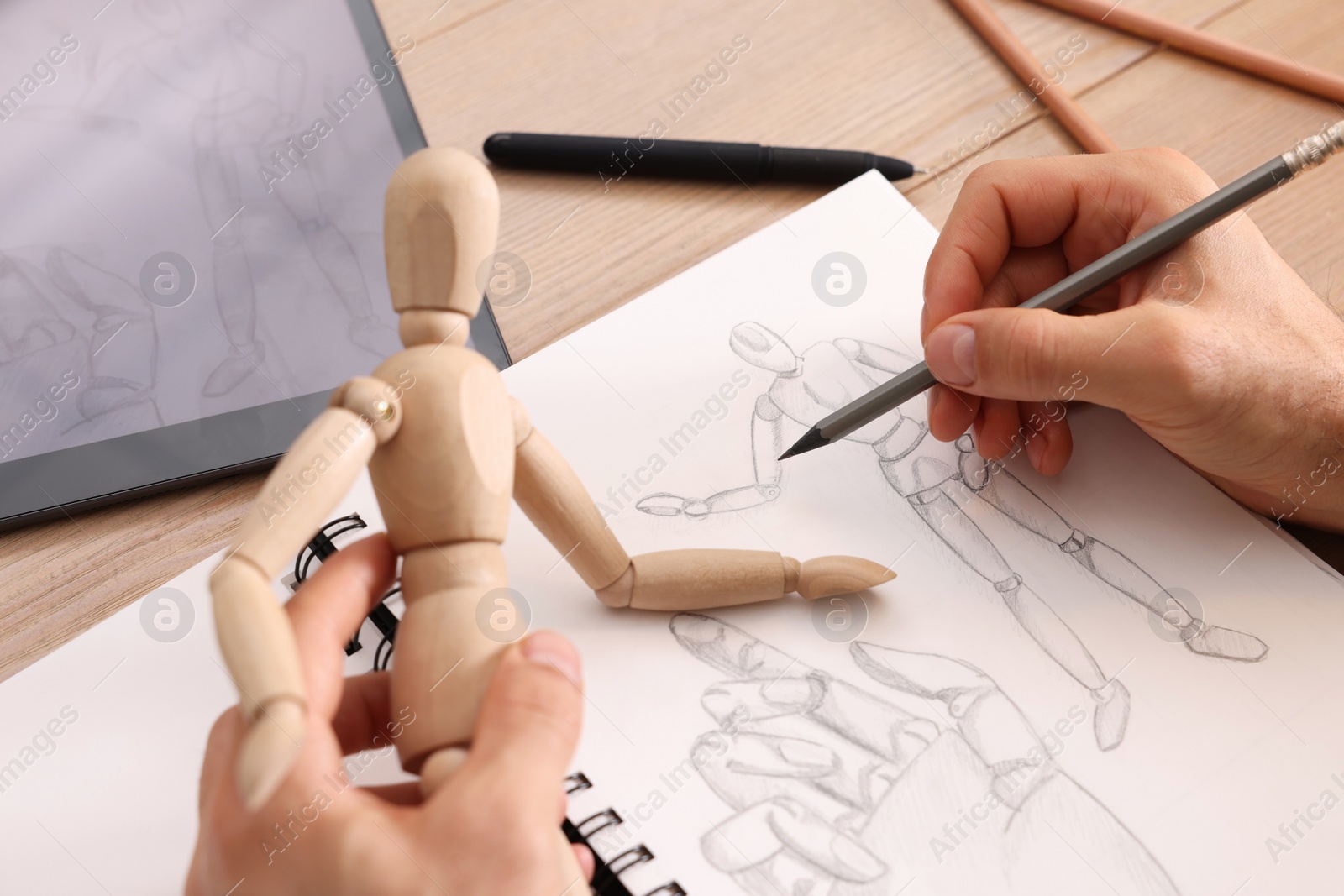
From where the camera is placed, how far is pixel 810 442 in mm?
639

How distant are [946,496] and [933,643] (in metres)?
0.12

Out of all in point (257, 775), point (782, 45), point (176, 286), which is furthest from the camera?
point (782, 45)

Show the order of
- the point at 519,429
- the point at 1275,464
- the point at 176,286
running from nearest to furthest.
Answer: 1. the point at 519,429
2. the point at 1275,464
3. the point at 176,286

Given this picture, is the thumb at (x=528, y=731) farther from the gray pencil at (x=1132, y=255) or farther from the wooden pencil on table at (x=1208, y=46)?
the wooden pencil on table at (x=1208, y=46)

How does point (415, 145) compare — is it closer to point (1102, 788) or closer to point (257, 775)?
point (257, 775)

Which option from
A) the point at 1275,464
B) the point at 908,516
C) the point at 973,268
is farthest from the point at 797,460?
the point at 1275,464

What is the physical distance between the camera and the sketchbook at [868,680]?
523 millimetres

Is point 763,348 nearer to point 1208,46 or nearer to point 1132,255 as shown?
point 1132,255

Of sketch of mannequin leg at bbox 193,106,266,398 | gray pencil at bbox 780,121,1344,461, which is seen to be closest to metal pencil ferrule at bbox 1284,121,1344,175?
gray pencil at bbox 780,121,1344,461

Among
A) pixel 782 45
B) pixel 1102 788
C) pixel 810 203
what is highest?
pixel 782 45

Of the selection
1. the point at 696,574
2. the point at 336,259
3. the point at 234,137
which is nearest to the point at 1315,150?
the point at 696,574

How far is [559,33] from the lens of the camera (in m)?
0.89

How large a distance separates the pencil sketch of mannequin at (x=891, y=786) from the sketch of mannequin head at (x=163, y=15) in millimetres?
757

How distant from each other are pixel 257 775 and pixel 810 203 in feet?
2.06
